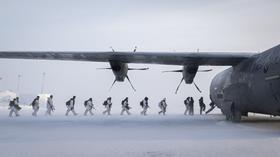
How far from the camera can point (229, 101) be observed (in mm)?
17438

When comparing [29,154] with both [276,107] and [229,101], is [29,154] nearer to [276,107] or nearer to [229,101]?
[276,107]

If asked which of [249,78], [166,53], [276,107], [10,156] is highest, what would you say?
[166,53]

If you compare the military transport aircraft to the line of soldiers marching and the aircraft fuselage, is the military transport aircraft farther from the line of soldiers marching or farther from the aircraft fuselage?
the line of soldiers marching

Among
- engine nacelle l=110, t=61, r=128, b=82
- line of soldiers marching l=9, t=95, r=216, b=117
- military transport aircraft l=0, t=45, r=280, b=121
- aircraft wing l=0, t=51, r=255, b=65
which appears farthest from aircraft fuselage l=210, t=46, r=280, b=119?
line of soldiers marching l=9, t=95, r=216, b=117

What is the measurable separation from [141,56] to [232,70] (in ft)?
18.4

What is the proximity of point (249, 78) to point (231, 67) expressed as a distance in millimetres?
3596

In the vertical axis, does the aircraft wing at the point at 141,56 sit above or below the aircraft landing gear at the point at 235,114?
above

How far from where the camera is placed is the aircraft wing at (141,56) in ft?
52.3

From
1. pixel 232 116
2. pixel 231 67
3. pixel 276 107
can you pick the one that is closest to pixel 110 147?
pixel 276 107

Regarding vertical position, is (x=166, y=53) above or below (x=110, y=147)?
above

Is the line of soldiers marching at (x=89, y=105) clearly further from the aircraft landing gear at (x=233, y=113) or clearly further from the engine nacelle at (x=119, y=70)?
the aircraft landing gear at (x=233, y=113)

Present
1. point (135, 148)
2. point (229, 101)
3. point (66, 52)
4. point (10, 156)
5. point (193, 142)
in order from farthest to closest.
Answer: point (229, 101)
point (66, 52)
point (193, 142)
point (135, 148)
point (10, 156)

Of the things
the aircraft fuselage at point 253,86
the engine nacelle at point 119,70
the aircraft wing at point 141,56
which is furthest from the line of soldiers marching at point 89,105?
the aircraft fuselage at point 253,86

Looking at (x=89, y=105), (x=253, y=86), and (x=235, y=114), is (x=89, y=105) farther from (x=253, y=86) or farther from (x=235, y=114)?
(x=253, y=86)
